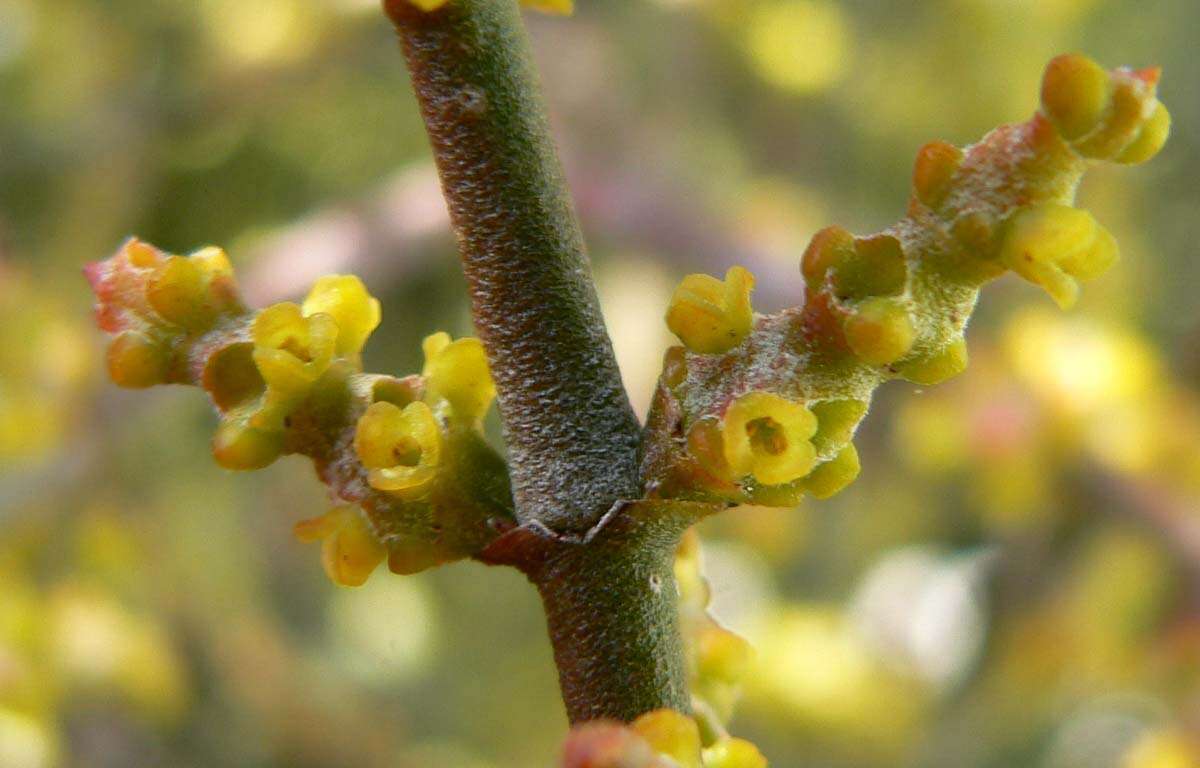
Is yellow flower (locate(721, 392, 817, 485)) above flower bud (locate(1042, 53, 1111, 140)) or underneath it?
underneath

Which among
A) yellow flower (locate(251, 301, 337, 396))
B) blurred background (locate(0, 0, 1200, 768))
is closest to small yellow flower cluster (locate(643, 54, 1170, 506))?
yellow flower (locate(251, 301, 337, 396))

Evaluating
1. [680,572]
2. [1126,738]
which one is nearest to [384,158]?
[1126,738]

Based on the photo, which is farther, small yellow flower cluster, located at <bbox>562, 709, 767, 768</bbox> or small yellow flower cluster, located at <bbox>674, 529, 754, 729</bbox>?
small yellow flower cluster, located at <bbox>674, 529, 754, 729</bbox>

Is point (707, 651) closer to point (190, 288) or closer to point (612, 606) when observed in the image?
point (612, 606)

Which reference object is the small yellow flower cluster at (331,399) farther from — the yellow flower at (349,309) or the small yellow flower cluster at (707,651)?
the small yellow flower cluster at (707,651)

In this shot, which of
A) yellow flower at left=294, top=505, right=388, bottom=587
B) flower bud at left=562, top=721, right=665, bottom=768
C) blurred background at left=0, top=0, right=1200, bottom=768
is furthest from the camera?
blurred background at left=0, top=0, right=1200, bottom=768

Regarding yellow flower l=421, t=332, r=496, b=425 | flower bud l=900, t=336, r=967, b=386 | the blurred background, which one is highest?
yellow flower l=421, t=332, r=496, b=425

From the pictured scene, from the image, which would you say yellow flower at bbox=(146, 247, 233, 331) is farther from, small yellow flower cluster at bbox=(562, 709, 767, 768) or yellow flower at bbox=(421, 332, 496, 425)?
small yellow flower cluster at bbox=(562, 709, 767, 768)

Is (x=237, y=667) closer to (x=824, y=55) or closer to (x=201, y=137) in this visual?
(x=201, y=137)
